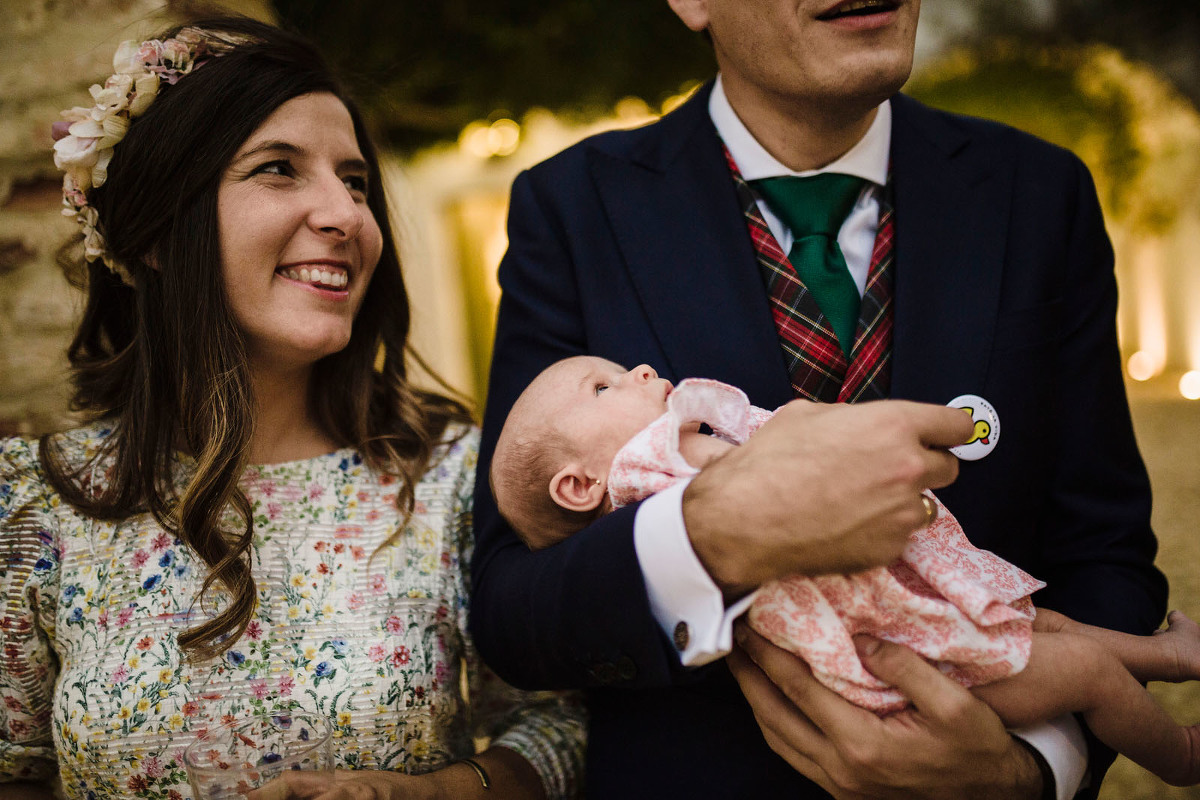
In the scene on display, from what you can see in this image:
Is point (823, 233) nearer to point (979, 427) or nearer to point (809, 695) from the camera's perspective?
point (979, 427)

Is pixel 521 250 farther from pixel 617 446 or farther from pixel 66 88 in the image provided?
pixel 66 88

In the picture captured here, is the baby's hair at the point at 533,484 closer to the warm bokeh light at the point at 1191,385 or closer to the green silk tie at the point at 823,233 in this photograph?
the green silk tie at the point at 823,233

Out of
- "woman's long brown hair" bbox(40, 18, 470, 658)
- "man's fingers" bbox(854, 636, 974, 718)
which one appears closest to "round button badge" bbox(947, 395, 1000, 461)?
"man's fingers" bbox(854, 636, 974, 718)

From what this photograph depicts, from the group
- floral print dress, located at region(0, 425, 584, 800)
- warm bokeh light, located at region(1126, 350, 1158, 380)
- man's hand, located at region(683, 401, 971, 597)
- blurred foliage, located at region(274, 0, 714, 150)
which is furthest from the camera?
warm bokeh light, located at region(1126, 350, 1158, 380)

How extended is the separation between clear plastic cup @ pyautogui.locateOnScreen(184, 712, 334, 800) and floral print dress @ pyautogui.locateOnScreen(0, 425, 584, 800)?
0.31 meters

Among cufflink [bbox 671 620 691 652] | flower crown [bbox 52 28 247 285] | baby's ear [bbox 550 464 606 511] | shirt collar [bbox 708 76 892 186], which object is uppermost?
flower crown [bbox 52 28 247 285]

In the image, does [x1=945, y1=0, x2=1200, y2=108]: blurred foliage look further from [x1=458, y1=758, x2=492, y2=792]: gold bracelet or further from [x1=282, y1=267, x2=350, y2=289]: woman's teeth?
[x1=458, y1=758, x2=492, y2=792]: gold bracelet

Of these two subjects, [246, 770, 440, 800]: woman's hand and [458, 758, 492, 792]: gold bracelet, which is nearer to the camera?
[246, 770, 440, 800]: woman's hand

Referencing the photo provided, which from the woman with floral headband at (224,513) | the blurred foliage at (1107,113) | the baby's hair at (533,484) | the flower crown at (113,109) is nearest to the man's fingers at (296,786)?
the woman with floral headband at (224,513)

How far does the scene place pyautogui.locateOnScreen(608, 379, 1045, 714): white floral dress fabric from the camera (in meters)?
1.15

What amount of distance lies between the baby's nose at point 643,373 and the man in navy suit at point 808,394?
0.32ft

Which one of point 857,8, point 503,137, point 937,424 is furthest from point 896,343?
point 503,137

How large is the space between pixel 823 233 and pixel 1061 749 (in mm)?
910

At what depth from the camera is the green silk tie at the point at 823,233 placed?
1484 mm
